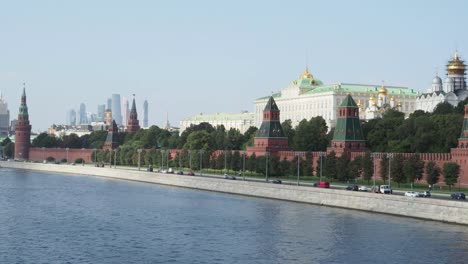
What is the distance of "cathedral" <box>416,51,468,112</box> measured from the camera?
5022 inches

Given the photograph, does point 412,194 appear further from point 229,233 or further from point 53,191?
point 53,191

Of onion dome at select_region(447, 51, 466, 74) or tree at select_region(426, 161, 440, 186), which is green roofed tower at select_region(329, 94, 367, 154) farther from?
onion dome at select_region(447, 51, 466, 74)

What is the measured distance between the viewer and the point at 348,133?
83.4m

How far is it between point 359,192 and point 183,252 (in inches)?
765

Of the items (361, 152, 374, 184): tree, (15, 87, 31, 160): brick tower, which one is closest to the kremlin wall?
(361, 152, 374, 184): tree

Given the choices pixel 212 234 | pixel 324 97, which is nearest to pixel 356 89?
pixel 324 97

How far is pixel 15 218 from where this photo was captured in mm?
52281

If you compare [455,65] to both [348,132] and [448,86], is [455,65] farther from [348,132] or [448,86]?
[348,132]

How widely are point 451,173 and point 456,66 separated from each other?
68227mm

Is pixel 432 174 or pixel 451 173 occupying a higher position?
pixel 451 173

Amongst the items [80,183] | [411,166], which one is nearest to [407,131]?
[411,166]

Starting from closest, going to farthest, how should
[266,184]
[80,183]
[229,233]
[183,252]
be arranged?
→ 1. [183,252]
2. [229,233]
3. [266,184]
4. [80,183]

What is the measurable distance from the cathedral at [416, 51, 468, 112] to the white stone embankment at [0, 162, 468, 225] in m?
54.5

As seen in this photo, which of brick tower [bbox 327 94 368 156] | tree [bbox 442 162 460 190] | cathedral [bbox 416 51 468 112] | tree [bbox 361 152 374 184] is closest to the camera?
tree [bbox 442 162 460 190]
